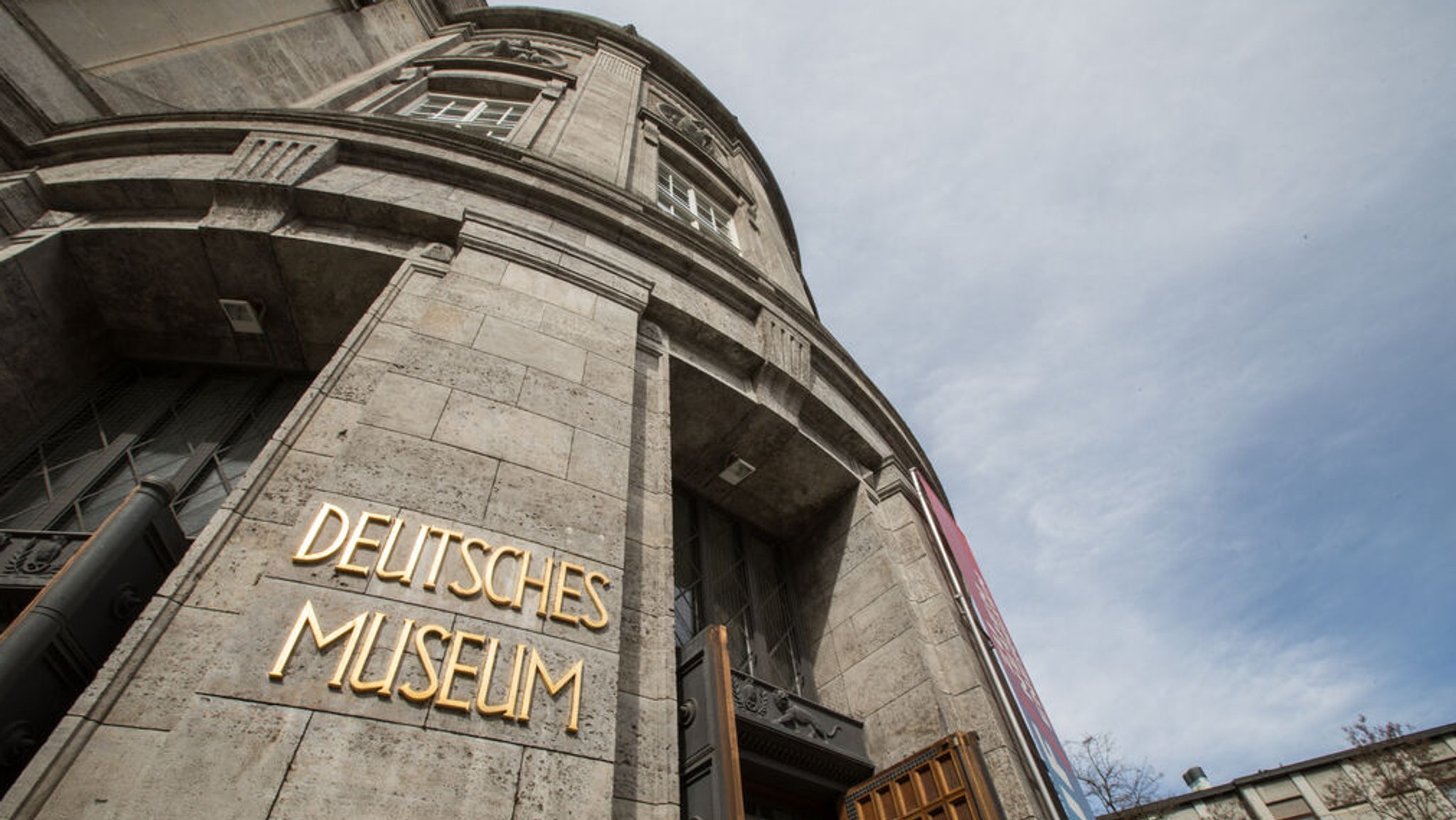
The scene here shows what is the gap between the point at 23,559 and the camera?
5277 millimetres

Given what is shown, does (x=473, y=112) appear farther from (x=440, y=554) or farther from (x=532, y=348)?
(x=440, y=554)

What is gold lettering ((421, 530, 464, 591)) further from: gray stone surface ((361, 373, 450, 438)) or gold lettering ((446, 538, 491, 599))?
gray stone surface ((361, 373, 450, 438))

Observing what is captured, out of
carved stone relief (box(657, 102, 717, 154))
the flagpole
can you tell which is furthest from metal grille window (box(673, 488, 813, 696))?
carved stone relief (box(657, 102, 717, 154))

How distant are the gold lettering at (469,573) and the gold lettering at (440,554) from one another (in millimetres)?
65

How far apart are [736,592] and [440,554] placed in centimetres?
494

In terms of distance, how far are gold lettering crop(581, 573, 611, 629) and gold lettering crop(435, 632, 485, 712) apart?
0.64 meters

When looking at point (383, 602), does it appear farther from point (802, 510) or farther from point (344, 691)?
point (802, 510)

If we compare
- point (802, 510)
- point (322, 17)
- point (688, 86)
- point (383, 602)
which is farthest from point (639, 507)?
point (688, 86)

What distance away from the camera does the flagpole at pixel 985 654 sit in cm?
633

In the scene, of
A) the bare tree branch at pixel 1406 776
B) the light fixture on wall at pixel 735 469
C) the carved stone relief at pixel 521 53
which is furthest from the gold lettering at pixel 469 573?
the bare tree branch at pixel 1406 776

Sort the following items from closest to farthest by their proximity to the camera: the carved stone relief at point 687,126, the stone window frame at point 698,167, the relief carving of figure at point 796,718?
the relief carving of figure at point 796,718 → the stone window frame at point 698,167 → the carved stone relief at point 687,126

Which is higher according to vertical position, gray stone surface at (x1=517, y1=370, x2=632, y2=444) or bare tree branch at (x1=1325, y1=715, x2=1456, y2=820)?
bare tree branch at (x1=1325, y1=715, x2=1456, y2=820)

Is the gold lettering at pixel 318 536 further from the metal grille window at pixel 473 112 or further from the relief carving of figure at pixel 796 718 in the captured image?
the metal grille window at pixel 473 112

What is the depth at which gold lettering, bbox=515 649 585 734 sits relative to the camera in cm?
353
